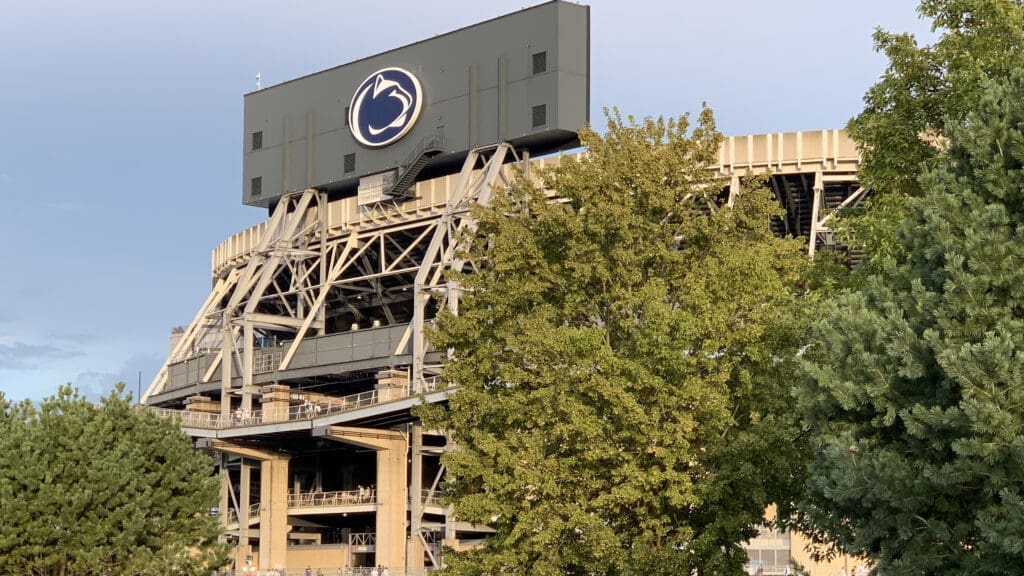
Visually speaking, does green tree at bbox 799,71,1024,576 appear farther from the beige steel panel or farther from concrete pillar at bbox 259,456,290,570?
concrete pillar at bbox 259,456,290,570

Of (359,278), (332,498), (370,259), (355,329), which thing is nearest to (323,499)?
(332,498)

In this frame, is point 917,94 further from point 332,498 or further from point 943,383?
point 332,498

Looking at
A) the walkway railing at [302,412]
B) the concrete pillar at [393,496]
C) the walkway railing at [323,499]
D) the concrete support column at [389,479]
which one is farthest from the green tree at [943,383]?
the walkway railing at [323,499]

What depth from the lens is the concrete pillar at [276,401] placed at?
3401 inches

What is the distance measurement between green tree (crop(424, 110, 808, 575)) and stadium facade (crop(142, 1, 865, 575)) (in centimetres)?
3359

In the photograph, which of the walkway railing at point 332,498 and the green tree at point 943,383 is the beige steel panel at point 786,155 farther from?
the green tree at point 943,383

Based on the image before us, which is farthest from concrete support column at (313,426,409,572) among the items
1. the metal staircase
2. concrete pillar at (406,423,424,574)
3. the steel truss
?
the metal staircase

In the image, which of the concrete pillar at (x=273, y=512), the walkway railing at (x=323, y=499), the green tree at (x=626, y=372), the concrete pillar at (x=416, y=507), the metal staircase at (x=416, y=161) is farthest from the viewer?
the concrete pillar at (x=273, y=512)

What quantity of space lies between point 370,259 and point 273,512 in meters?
18.9

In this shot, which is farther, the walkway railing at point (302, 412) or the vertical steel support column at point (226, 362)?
the vertical steel support column at point (226, 362)

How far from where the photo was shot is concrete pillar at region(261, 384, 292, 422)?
86375mm

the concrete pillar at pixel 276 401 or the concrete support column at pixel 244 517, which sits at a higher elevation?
the concrete pillar at pixel 276 401

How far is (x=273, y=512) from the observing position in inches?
3462

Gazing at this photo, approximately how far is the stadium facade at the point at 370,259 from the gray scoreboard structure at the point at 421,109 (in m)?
0.11
